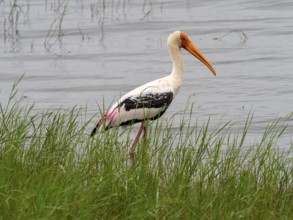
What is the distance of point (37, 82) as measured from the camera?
14.8m

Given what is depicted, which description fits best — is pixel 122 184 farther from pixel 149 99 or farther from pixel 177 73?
pixel 177 73

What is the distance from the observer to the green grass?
562 centimetres

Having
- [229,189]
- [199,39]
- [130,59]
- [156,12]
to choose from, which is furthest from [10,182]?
[156,12]

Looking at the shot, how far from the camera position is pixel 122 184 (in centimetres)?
603

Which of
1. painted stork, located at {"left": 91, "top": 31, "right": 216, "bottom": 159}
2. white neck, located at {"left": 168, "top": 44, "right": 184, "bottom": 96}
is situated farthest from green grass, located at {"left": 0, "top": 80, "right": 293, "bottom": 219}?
white neck, located at {"left": 168, "top": 44, "right": 184, "bottom": 96}

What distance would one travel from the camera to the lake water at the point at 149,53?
13219 mm

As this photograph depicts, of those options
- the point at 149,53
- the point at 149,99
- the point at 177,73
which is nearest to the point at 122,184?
the point at 149,99

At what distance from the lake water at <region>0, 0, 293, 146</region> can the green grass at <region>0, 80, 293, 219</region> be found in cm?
428

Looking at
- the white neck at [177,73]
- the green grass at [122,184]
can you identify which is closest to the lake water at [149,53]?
the white neck at [177,73]

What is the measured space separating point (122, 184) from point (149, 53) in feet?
34.1

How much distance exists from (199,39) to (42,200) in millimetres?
12118

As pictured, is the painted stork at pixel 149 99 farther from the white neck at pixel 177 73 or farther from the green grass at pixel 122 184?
the green grass at pixel 122 184

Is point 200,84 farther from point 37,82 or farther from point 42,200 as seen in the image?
point 42,200

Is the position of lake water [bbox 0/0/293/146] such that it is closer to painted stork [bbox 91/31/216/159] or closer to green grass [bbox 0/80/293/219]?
painted stork [bbox 91/31/216/159]
